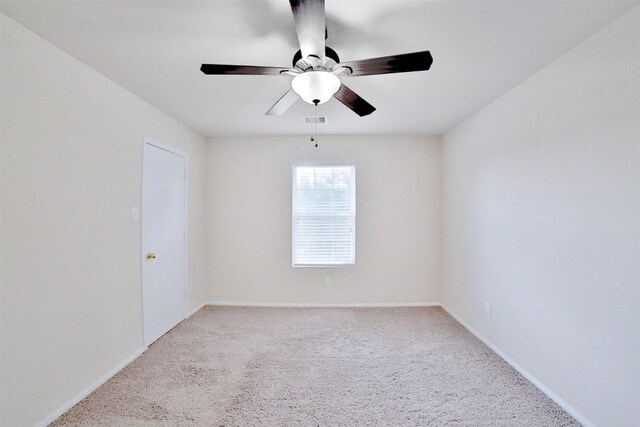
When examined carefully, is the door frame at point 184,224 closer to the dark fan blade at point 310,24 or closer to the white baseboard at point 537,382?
the dark fan blade at point 310,24

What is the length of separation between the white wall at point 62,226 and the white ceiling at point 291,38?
0.76 feet

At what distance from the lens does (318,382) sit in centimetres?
219

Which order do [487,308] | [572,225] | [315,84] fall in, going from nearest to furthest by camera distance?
[315,84]
[572,225]
[487,308]

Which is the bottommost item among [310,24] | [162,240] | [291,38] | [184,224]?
[162,240]

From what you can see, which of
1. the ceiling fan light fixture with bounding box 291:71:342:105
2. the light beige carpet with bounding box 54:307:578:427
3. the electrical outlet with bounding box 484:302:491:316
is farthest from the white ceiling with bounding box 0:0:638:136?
the light beige carpet with bounding box 54:307:578:427

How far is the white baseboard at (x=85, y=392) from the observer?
1.76 m

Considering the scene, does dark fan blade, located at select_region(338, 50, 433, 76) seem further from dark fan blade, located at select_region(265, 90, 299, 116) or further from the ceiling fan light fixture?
dark fan blade, located at select_region(265, 90, 299, 116)

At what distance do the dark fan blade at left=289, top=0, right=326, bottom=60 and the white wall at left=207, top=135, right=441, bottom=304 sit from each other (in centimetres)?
252

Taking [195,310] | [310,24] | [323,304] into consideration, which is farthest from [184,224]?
[310,24]

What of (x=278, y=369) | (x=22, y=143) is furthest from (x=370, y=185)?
(x=22, y=143)

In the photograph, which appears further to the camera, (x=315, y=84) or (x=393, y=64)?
(x=315, y=84)

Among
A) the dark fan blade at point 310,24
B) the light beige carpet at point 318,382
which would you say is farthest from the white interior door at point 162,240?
the dark fan blade at point 310,24

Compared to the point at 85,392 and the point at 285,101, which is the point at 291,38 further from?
the point at 85,392

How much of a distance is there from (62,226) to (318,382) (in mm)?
2112
